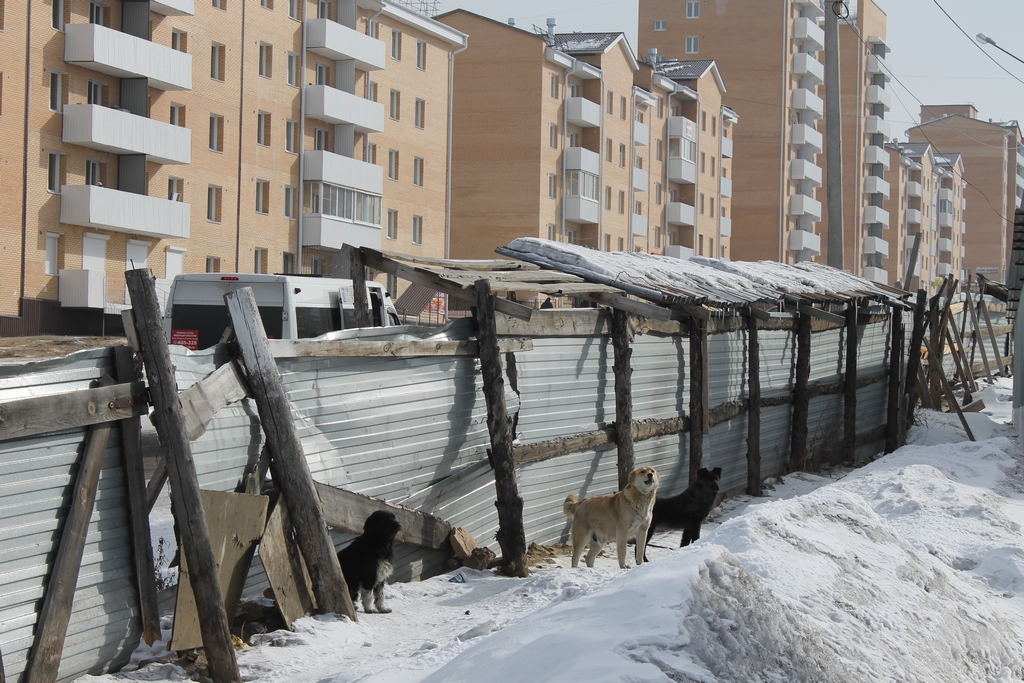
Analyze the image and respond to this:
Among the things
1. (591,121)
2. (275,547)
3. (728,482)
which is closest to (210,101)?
(591,121)

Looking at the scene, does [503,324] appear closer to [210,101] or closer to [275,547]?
[275,547]

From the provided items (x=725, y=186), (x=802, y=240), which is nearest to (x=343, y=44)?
(x=725, y=186)

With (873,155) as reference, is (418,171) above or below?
below

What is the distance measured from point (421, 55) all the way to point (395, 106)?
9.61ft

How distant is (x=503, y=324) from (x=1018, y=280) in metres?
15.4

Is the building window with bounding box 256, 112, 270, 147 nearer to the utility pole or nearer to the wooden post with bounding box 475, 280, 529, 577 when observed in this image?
the utility pole

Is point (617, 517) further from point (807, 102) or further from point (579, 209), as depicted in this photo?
point (807, 102)

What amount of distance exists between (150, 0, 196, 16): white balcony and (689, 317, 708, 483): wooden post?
27.6 metres

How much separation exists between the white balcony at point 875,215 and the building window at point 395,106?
58043 mm

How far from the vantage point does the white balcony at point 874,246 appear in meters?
94.9

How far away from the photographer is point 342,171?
141 ft

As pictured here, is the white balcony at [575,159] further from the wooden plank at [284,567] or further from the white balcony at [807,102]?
the wooden plank at [284,567]

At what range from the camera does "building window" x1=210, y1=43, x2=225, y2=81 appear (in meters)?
38.5

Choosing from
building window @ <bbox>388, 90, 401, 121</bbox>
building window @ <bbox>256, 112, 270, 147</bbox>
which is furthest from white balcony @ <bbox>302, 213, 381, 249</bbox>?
building window @ <bbox>388, 90, 401, 121</bbox>
